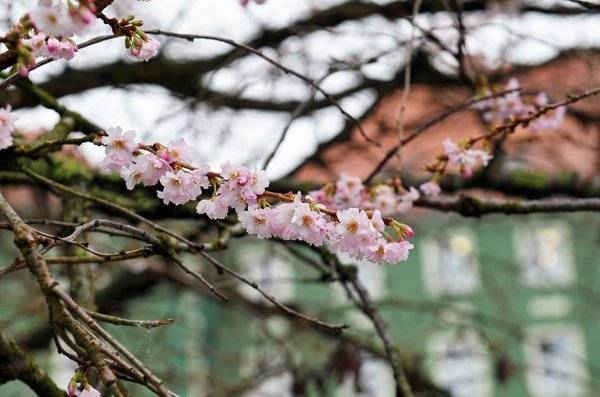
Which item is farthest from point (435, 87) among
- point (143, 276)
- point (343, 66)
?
point (343, 66)

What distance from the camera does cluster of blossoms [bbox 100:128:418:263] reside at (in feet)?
4.84

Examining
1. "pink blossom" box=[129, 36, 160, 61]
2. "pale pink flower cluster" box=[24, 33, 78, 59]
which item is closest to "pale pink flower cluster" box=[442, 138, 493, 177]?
"pink blossom" box=[129, 36, 160, 61]

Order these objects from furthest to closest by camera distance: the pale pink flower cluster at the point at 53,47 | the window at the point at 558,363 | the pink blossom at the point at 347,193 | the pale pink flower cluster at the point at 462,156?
1. the window at the point at 558,363
2. the pink blossom at the point at 347,193
3. the pale pink flower cluster at the point at 462,156
4. the pale pink flower cluster at the point at 53,47

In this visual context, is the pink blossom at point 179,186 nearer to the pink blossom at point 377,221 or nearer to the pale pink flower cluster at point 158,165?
the pale pink flower cluster at point 158,165

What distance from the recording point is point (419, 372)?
416 cm

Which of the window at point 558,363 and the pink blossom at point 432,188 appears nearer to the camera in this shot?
the pink blossom at point 432,188

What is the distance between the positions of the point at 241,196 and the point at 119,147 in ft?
0.66

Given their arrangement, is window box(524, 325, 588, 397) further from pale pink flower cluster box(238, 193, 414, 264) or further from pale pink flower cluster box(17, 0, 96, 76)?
pale pink flower cluster box(17, 0, 96, 76)

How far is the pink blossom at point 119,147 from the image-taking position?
1.47m

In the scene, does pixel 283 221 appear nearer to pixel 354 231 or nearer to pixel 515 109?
pixel 354 231

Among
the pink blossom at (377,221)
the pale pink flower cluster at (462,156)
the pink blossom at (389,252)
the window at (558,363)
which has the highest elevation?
the window at (558,363)

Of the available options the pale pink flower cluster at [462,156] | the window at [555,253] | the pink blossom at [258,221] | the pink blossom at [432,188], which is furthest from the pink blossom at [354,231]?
the window at [555,253]

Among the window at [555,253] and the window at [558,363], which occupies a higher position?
the window at [555,253]

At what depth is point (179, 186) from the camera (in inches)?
59.2
